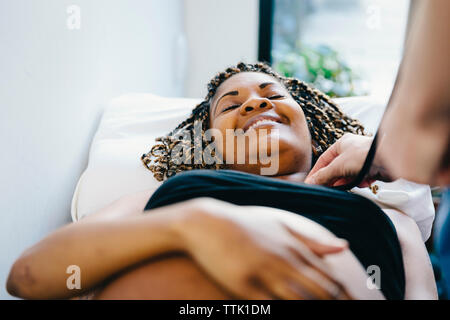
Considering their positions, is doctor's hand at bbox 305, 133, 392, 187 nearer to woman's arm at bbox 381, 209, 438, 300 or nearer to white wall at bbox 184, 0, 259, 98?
woman's arm at bbox 381, 209, 438, 300

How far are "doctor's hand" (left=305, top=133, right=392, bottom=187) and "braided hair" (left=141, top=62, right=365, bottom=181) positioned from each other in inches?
9.4

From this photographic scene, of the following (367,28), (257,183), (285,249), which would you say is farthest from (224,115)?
(367,28)

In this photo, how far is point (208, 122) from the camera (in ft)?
4.21

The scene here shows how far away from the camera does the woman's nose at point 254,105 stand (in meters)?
1.10

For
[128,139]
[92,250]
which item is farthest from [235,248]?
[128,139]

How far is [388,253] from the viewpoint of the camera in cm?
79

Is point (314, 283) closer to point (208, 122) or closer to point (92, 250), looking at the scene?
point (92, 250)

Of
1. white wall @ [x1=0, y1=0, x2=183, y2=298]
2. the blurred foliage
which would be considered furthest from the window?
white wall @ [x1=0, y1=0, x2=183, y2=298]

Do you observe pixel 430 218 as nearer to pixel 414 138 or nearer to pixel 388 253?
pixel 388 253

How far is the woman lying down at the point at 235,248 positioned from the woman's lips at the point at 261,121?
1.8 inches

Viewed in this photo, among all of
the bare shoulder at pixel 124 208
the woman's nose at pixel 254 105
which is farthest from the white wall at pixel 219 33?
the bare shoulder at pixel 124 208

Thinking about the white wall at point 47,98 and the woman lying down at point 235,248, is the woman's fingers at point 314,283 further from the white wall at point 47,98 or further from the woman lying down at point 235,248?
the white wall at point 47,98

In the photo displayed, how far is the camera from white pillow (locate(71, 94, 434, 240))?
1.19m

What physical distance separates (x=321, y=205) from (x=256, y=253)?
0.31 meters
